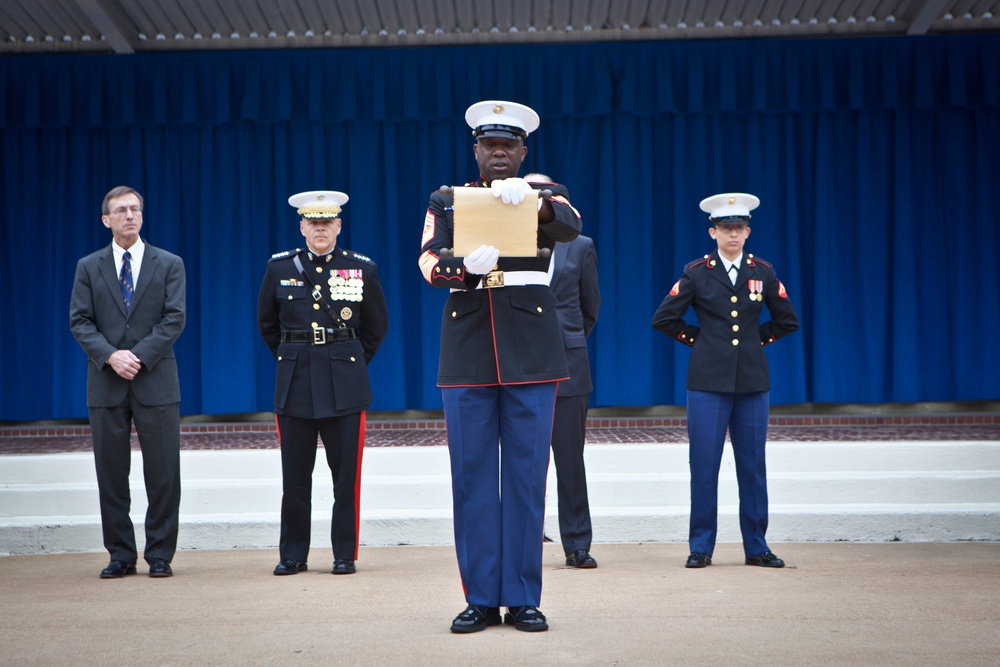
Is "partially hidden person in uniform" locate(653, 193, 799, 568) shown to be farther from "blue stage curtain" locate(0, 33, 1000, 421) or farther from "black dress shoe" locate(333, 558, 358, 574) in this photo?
"blue stage curtain" locate(0, 33, 1000, 421)

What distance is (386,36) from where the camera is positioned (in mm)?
8836

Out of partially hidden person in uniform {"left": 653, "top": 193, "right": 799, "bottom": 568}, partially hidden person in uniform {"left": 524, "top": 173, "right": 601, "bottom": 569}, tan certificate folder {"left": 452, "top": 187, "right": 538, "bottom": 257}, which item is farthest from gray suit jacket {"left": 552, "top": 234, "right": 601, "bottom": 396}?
tan certificate folder {"left": 452, "top": 187, "right": 538, "bottom": 257}

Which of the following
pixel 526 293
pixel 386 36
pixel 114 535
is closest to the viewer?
pixel 526 293

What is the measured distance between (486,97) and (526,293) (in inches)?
243

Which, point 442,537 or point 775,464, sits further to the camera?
point 775,464

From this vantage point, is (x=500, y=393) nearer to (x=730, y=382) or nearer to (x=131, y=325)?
(x=730, y=382)

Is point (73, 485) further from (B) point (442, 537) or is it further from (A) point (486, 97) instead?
(A) point (486, 97)

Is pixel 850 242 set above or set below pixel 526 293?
above

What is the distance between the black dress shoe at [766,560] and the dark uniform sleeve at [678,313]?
96 cm

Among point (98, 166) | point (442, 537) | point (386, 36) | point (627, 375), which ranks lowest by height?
point (442, 537)

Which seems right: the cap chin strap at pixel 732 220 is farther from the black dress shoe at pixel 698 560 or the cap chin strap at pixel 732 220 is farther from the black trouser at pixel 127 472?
the black trouser at pixel 127 472

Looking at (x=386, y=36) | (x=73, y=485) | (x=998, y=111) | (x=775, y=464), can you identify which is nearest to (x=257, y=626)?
(x=73, y=485)

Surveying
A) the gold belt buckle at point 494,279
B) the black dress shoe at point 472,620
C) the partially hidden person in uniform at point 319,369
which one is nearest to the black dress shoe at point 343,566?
the partially hidden person in uniform at point 319,369

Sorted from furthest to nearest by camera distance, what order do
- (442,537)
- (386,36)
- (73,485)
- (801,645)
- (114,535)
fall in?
(386,36), (73,485), (442,537), (114,535), (801,645)
